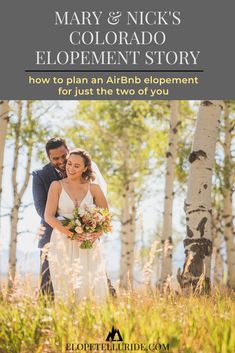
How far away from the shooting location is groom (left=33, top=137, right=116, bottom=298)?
859 centimetres

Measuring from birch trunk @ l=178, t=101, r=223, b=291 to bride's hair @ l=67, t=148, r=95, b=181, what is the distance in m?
1.81

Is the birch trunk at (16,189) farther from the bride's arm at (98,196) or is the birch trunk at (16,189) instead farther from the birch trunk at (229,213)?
the bride's arm at (98,196)

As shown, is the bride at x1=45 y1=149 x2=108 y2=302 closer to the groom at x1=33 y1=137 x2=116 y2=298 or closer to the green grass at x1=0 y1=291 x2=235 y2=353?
the groom at x1=33 y1=137 x2=116 y2=298

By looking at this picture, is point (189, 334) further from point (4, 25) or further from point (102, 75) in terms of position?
point (4, 25)

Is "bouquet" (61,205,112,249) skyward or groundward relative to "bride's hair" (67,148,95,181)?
groundward

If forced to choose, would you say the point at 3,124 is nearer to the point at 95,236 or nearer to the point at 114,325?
the point at 95,236

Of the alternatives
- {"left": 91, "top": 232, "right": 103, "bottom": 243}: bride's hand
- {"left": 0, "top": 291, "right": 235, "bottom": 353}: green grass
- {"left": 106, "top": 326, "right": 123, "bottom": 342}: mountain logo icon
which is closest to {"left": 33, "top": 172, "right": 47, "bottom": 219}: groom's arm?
{"left": 91, "top": 232, "right": 103, "bottom": 243}: bride's hand

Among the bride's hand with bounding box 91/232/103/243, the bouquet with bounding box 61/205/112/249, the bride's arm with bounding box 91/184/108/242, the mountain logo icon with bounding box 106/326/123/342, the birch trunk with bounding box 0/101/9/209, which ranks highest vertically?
the birch trunk with bounding box 0/101/9/209

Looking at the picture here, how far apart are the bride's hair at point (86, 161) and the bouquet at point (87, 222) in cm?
47

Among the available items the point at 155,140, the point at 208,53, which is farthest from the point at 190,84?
the point at 155,140

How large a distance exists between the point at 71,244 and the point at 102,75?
2.53 m

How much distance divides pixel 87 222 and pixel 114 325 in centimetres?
239

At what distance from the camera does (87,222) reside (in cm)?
778

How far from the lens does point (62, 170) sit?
885 cm
